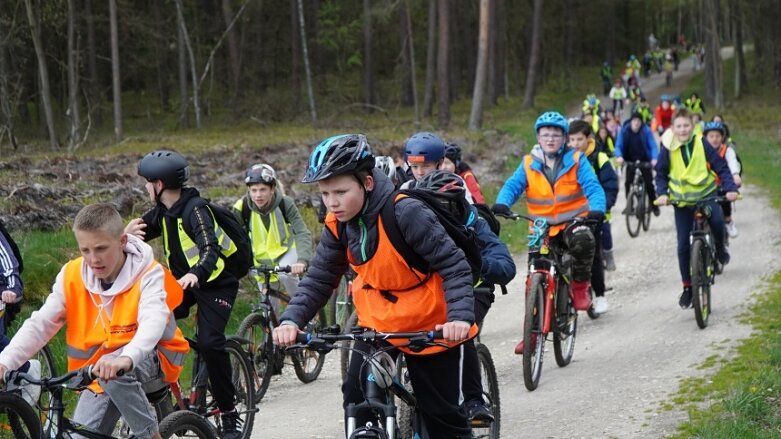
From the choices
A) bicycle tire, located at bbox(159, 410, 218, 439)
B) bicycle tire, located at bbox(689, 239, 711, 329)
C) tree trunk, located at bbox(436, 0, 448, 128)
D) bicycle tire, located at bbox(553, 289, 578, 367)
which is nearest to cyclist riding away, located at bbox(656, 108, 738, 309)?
bicycle tire, located at bbox(689, 239, 711, 329)

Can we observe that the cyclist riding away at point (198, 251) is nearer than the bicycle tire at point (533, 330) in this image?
Yes

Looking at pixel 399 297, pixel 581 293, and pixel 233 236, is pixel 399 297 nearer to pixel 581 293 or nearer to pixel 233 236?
pixel 233 236

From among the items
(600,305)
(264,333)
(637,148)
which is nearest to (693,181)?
(600,305)

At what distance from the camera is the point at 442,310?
15.6ft

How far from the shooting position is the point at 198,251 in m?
6.60

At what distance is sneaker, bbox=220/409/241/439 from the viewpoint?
675 cm

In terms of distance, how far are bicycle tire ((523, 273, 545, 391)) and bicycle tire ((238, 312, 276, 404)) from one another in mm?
2094

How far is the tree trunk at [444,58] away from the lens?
36.9 meters

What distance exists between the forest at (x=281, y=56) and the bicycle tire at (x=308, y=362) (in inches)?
1078

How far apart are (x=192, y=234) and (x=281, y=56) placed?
57774 millimetres

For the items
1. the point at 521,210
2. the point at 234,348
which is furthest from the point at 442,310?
the point at 521,210

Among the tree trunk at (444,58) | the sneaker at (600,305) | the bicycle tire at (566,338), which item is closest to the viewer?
the bicycle tire at (566,338)

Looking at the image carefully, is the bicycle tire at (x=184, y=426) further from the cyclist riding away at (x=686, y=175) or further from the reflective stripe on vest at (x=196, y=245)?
the cyclist riding away at (x=686, y=175)

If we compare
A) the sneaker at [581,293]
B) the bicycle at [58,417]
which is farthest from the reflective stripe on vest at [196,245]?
the sneaker at [581,293]
